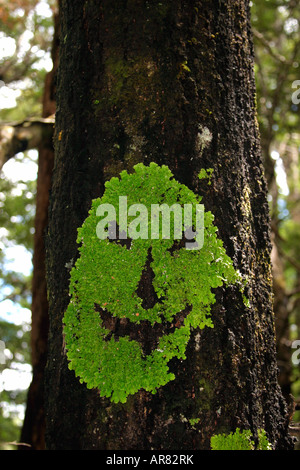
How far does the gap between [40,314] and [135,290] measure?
260cm

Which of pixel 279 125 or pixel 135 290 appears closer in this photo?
pixel 135 290

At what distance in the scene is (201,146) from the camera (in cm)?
135

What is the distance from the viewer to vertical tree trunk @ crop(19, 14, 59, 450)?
318 centimetres

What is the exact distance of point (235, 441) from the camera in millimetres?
1139
